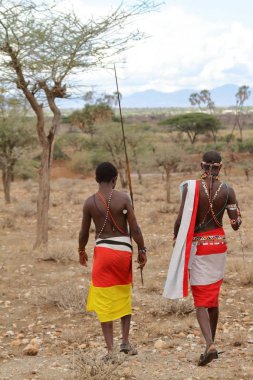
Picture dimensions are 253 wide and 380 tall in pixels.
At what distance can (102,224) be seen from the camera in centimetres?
448

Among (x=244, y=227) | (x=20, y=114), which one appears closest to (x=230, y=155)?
(x=20, y=114)

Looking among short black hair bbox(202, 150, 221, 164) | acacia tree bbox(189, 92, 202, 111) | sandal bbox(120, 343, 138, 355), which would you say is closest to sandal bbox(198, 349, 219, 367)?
sandal bbox(120, 343, 138, 355)

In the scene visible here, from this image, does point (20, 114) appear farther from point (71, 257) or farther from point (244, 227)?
point (71, 257)

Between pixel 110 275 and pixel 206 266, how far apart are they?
783 millimetres

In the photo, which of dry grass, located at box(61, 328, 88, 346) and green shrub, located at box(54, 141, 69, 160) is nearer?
dry grass, located at box(61, 328, 88, 346)

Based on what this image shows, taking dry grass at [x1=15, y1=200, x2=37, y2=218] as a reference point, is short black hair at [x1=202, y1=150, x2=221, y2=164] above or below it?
above

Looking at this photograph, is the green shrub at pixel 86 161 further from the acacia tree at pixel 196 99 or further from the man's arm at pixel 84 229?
the acacia tree at pixel 196 99

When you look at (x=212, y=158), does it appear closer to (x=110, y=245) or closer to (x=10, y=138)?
(x=110, y=245)

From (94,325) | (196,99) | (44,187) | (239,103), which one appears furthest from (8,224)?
(196,99)

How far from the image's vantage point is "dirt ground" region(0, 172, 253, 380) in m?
4.30

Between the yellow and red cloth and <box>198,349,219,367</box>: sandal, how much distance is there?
2.43 feet

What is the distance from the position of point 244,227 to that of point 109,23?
20.8 feet

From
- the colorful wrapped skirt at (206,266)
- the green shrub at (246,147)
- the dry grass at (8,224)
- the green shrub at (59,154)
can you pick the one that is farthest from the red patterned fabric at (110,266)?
the green shrub at (59,154)

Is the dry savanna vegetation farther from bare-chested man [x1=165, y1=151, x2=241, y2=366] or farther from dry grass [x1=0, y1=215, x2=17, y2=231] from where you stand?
dry grass [x1=0, y1=215, x2=17, y2=231]
